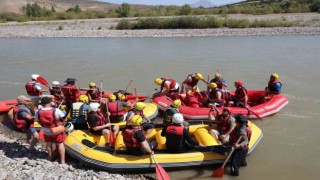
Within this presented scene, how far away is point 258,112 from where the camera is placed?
7973 millimetres

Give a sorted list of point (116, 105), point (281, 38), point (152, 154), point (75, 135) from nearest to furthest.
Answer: point (152, 154)
point (75, 135)
point (116, 105)
point (281, 38)

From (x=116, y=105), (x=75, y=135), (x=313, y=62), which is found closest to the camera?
(x=75, y=135)

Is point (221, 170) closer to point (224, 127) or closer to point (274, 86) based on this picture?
point (224, 127)

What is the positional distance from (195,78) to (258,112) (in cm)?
174

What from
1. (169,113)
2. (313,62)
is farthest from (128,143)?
(313,62)

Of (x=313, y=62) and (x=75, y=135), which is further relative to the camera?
(x=313, y=62)

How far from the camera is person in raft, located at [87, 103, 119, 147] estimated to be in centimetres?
580

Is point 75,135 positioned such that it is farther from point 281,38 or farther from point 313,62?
point 281,38

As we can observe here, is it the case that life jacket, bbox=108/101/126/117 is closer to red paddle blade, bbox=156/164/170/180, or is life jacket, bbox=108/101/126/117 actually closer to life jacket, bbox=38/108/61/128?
life jacket, bbox=38/108/61/128

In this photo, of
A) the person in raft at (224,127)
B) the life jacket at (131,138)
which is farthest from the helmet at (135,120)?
the person in raft at (224,127)

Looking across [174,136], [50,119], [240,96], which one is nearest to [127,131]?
[174,136]

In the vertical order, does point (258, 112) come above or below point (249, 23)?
below

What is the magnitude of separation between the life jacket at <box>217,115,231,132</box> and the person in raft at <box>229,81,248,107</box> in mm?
1981

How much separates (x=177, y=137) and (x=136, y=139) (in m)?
0.66
